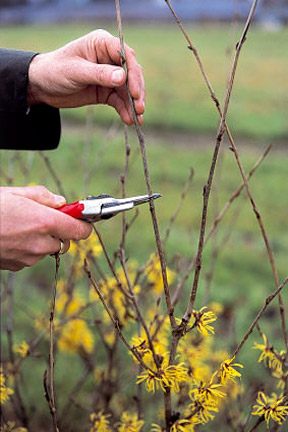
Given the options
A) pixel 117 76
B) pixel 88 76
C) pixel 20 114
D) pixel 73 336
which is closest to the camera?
pixel 117 76

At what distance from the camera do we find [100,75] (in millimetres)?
1487

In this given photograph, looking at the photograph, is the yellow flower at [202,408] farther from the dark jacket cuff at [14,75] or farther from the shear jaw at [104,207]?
the dark jacket cuff at [14,75]

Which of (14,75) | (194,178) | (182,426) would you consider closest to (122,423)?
(182,426)

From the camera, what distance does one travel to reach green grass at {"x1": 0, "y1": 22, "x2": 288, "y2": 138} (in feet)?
31.4

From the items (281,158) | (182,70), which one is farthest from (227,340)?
(182,70)

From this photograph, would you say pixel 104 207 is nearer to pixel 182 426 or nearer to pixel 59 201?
pixel 59 201

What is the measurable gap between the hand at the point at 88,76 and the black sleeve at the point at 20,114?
0.13 ft

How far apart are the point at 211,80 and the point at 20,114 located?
37.6ft

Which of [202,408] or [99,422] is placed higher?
[202,408]

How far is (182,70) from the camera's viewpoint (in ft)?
47.8

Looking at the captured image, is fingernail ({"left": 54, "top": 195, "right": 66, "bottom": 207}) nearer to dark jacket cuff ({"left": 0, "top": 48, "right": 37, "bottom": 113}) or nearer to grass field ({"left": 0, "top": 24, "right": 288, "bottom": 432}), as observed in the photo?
dark jacket cuff ({"left": 0, "top": 48, "right": 37, "bottom": 113})

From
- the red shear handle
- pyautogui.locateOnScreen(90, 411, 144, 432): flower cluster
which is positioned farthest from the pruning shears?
pyautogui.locateOnScreen(90, 411, 144, 432): flower cluster

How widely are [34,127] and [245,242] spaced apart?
3.50m

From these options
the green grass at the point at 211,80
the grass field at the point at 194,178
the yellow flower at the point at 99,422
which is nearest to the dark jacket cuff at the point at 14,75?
the grass field at the point at 194,178
